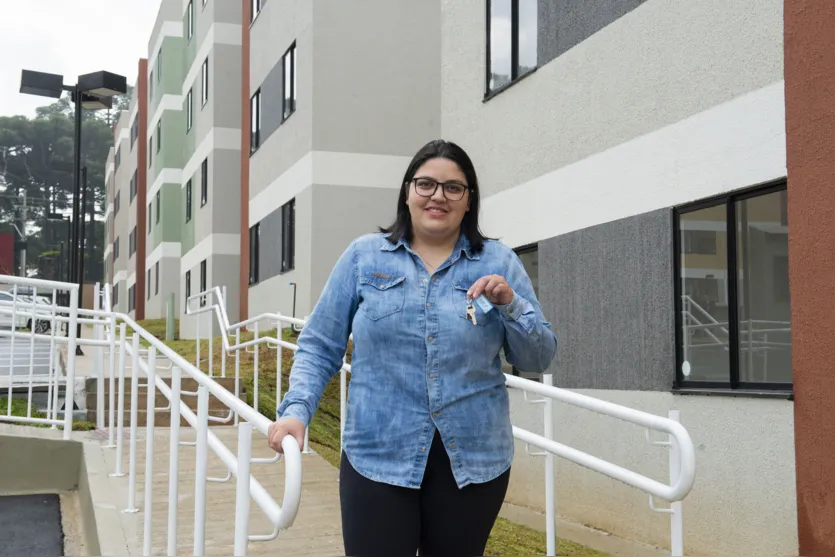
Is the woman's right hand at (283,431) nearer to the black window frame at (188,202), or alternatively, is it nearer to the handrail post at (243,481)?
the handrail post at (243,481)

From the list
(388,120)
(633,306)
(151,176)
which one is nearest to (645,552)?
(633,306)

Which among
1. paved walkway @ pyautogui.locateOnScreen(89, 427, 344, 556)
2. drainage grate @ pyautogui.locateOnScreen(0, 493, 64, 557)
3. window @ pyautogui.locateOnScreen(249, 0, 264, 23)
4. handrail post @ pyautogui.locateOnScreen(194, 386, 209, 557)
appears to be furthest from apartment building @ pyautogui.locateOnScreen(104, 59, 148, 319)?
handrail post @ pyautogui.locateOnScreen(194, 386, 209, 557)

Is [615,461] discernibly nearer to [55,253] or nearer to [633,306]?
[633,306]

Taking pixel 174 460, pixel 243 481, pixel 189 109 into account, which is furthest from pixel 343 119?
pixel 189 109

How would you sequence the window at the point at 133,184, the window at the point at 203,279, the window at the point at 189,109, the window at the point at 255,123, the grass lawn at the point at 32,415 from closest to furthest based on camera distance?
the grass lawn at the point at 32,415 → the window at the point at 255,123 → the window at the point at 203,279 → the window at the point at 189,109 → the window at the point at 133,184

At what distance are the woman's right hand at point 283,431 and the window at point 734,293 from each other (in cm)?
415

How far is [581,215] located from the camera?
7.95 meters

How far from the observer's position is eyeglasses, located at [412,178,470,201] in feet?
8.57

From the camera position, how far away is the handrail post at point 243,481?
2.82m

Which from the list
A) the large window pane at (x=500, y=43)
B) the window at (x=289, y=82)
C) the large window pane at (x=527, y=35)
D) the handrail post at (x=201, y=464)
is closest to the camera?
the handrail post at (x=201, y=464)

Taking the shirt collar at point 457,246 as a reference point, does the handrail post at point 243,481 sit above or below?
below

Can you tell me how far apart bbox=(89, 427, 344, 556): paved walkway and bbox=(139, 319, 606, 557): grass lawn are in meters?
0.86

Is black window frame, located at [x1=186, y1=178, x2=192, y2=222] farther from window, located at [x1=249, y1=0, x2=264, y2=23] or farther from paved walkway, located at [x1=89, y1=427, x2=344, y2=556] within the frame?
paved walkway, located at [x1=89, y1=427, x2=344, y2=556]

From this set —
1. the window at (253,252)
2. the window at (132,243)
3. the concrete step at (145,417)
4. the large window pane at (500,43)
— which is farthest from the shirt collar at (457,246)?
the window at (132,243)
